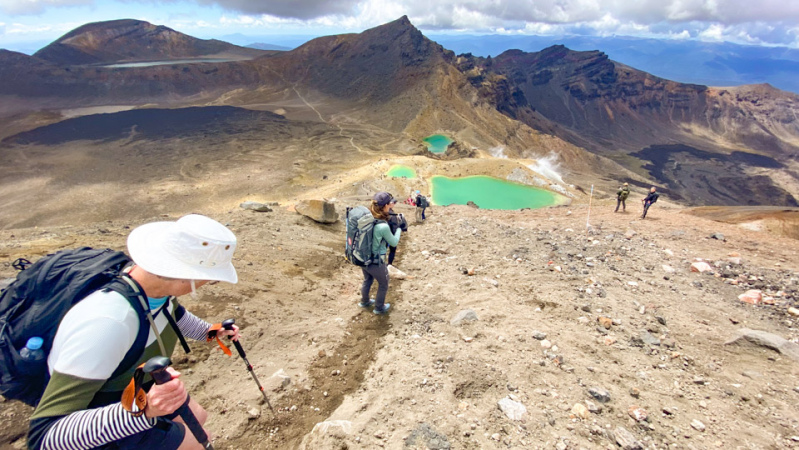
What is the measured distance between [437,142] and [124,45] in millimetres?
107138

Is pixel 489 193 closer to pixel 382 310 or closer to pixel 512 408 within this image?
pixel 382 310

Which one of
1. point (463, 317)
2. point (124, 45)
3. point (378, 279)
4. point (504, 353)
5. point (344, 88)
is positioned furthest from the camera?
point (124, 45)

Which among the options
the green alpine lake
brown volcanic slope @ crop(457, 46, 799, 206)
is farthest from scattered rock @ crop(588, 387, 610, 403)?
brown volcanic slope @ crop(457, 46, 799, 206)

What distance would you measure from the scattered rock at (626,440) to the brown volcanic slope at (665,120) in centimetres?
7977

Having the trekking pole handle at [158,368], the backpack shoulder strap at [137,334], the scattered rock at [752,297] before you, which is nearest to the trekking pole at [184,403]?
the trekking pole handle at [158,368]

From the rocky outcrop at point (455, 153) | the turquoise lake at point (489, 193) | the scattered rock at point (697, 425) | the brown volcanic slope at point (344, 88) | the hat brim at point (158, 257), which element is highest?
the brown volcanic slope at point (344, 88)

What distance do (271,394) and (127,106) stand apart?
3312 inches

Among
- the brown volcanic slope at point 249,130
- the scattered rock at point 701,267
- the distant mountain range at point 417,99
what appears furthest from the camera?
the distant mountain range at point 417,99

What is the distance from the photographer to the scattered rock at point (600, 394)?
4254mm

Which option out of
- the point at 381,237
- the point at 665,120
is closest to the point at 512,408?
the point at 381,237

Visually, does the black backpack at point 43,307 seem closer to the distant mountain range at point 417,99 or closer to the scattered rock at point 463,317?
the scattered rock at point 463,317

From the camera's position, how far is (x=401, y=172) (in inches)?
1342

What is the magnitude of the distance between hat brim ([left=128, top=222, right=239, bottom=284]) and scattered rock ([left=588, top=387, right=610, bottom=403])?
14.0ft

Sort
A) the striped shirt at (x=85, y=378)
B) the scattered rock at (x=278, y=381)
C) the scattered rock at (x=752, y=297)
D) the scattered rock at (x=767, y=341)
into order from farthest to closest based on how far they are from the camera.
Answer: the scattered rock at (x=752, y=297)
the scattered rock at (x=767, y=341)
the scattered rock at (x=278, y=381)
the striped shirt at (x=85, y=378)
